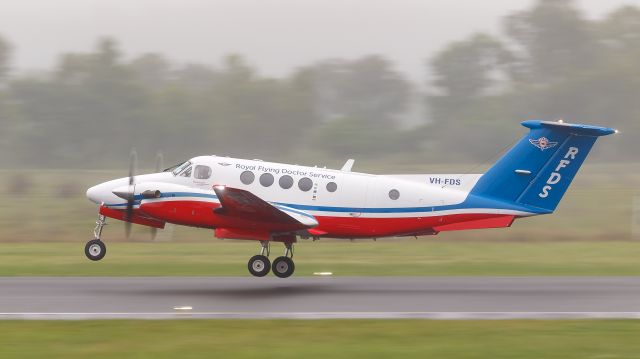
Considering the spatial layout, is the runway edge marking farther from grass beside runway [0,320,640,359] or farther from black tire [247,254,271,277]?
black tire [247,254,271,277]

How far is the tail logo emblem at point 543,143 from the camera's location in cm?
2090

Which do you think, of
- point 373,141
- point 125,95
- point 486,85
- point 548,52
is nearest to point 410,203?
point 373,141

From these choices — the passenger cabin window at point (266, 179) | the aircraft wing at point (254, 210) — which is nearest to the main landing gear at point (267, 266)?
the aircraft wing at point (254, 210)

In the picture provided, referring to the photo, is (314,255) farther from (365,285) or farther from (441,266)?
(365,285)

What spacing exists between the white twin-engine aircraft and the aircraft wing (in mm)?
29

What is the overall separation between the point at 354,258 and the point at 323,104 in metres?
47.5

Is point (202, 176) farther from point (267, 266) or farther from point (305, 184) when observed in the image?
point (267, 266)

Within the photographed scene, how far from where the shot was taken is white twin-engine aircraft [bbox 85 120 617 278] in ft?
69.5

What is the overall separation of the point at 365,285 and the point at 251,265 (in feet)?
9.89

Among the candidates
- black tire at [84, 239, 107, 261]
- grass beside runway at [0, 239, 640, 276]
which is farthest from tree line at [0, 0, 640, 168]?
black tire at [84, 239, 107, 261]

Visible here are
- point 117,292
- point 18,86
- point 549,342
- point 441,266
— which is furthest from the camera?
point 18,86

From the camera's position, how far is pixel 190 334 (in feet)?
47.8

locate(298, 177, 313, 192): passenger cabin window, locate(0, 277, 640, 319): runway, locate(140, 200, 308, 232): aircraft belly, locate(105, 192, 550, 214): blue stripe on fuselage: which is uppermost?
locate(298, 177, 313, 192): passenger cabin window

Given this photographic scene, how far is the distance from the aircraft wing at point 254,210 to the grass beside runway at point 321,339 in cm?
516
